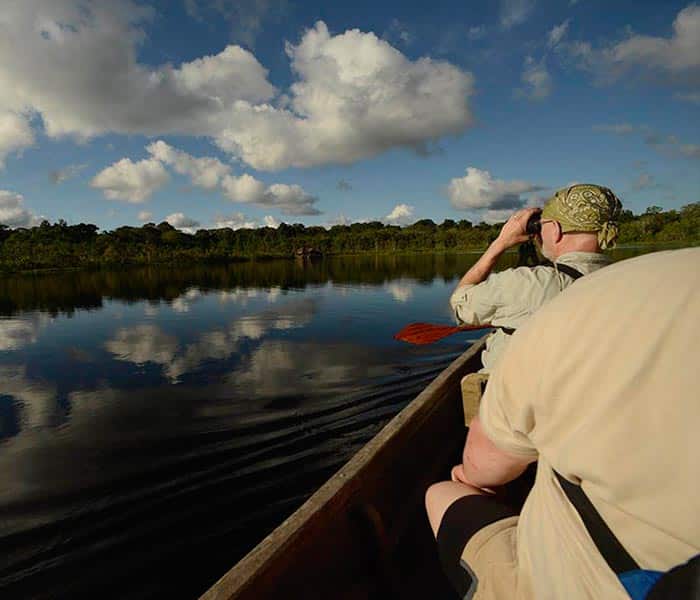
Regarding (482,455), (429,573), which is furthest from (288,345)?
(482,455)

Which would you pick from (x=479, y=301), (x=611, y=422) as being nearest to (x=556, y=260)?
(x=479, y=301)

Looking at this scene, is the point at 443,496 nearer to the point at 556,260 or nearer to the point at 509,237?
the point at 556,260

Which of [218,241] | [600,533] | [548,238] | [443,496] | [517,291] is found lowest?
[443,496]

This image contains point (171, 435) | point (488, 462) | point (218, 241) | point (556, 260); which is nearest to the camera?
point (488, 462)

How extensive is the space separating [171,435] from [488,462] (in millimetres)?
5067

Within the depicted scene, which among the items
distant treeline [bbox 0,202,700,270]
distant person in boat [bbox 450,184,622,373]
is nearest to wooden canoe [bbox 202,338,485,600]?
distant person in boat [bbox 450,184,622,373]

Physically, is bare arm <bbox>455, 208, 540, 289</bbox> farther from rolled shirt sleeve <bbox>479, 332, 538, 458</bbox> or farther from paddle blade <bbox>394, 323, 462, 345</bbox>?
rolled shirt sleeve <bbox>479, 332, 538, 458</bbox>

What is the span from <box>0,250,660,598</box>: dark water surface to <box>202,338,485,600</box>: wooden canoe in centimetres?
158

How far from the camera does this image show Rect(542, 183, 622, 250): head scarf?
2.15m

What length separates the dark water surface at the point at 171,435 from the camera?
3.29m

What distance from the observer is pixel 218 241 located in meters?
83.9

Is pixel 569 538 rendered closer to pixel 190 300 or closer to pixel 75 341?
pixel 75 341

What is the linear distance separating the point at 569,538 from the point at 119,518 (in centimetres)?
412

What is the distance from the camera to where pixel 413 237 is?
87.7m
